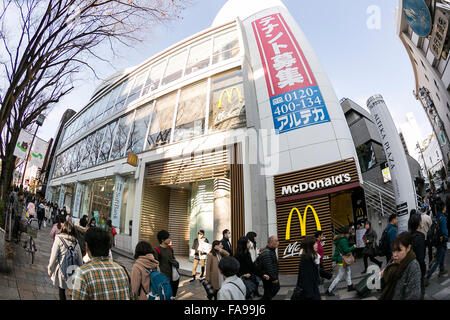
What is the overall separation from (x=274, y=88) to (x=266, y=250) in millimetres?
7212

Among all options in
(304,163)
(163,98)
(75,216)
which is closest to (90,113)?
(75,216)

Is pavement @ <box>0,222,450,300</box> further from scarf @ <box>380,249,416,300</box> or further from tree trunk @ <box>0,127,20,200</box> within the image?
scarf @ <box>380,249,416,300</box>

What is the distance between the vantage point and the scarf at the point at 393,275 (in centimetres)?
214

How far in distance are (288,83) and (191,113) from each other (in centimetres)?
422

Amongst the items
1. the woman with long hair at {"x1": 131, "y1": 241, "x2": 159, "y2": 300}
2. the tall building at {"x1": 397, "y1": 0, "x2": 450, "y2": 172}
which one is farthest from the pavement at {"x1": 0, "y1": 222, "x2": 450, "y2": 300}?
the tall building at {"x1": 397, "y1": 0, "x2": 450, "y2": 172}

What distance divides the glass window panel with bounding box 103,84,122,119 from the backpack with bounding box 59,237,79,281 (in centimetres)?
1294

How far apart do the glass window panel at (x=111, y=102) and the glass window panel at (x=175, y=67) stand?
520 centimetres

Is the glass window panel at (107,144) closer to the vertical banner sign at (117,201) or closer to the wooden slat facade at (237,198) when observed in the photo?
the vertical banner sign at (117,201)

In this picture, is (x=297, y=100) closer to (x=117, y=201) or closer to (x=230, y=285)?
(x=230, y=285)

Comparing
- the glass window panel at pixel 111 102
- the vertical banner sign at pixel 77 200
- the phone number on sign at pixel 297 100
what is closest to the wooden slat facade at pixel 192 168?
the phone number on sign at pixel 297 100

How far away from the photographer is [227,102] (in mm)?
9422

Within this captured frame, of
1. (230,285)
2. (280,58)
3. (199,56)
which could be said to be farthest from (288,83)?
(230,285)

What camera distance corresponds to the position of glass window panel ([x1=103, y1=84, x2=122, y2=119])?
15012mm
